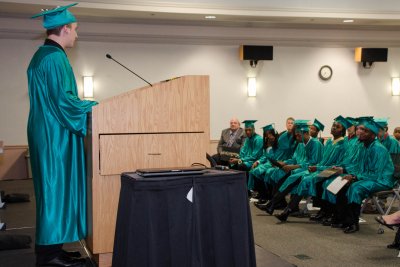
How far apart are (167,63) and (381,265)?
7.94 m

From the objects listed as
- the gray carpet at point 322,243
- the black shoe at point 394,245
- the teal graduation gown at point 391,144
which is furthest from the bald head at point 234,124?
the black shoe at point 394,245

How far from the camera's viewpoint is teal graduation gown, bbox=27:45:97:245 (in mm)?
3162

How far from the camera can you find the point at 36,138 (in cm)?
322

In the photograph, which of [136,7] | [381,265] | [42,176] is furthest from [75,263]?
[136,7]

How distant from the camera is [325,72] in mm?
12344

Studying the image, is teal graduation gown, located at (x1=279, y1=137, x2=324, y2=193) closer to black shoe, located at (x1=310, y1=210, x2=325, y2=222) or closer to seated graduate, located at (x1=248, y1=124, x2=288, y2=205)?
black shoe, located at (x1=310, y1=210, x2=325, y2=222)

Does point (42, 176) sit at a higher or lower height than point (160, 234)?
higher

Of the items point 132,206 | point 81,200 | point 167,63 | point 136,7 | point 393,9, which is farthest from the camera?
point 167,63

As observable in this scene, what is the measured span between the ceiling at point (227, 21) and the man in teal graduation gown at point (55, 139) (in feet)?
19.3

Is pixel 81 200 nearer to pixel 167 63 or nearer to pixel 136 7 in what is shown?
pixel 136 7

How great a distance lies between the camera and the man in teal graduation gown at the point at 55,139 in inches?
125

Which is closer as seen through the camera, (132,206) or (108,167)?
(132,206)

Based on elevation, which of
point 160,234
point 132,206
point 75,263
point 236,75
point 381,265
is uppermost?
point 236,75

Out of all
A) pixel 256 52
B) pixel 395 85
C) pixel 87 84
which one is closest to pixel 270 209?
pixel 256 52
